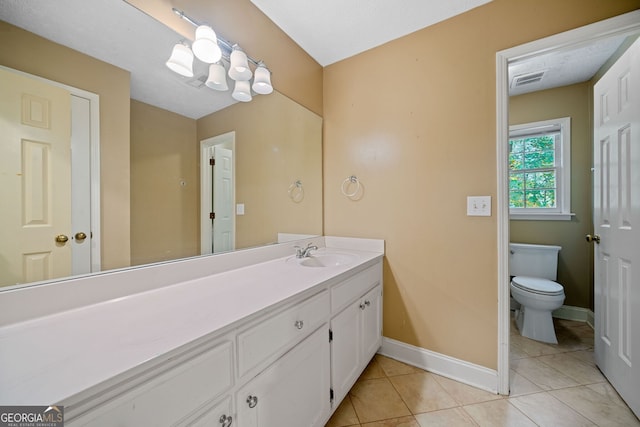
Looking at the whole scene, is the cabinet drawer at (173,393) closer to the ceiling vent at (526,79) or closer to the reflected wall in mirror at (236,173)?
the reflected wall in mirror at (236,173)

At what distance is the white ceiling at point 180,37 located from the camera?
824 mm

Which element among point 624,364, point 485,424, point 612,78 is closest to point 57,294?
point 485,424

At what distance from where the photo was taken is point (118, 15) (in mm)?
936

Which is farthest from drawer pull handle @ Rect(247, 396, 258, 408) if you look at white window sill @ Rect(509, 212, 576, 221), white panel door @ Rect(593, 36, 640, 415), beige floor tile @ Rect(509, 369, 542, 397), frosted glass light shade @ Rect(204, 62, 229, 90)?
white window sill @ Rect(509, 212, 576, 221)

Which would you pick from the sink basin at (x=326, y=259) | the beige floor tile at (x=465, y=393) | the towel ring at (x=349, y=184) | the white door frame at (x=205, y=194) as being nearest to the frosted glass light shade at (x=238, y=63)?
the white door frame at (x=205, y=194)

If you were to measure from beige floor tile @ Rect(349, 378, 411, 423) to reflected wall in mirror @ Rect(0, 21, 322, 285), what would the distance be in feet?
3.58

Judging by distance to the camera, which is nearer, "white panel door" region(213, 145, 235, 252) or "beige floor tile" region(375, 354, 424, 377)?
"white panel door" region(213, 145, 235, 252)

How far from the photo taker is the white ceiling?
0.82 metres

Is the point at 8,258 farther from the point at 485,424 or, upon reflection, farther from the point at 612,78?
the point at 612,78

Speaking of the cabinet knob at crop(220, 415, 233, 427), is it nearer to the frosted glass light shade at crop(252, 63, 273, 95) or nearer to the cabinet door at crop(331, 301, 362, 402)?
the cabinet door at crop(331, 301, 362, 402)

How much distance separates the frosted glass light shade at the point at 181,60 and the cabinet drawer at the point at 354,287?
1.26 metres

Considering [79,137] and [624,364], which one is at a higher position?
[79,137]

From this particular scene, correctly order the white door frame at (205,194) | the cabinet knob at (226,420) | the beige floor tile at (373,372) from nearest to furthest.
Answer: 1. the cabinet knob at (226,420)
2. the white door frame at (205,194)
3. the beige floor tile at (373,372)

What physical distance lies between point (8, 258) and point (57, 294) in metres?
0.16
